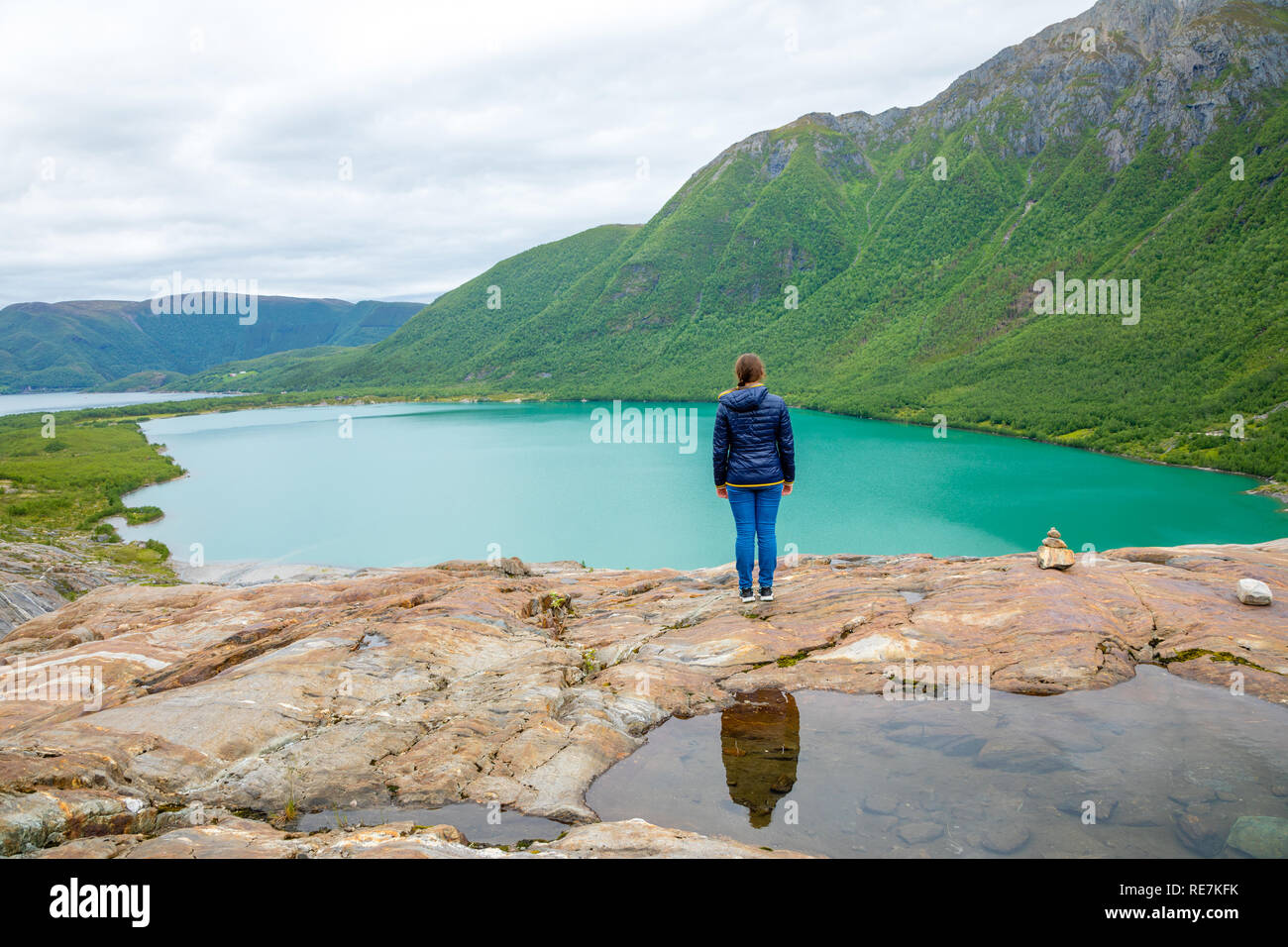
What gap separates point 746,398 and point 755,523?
183 cm

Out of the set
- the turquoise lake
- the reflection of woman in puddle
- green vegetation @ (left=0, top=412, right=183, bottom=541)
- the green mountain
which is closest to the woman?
the reflection of woman in puddle

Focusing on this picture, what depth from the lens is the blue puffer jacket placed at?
9.11 m

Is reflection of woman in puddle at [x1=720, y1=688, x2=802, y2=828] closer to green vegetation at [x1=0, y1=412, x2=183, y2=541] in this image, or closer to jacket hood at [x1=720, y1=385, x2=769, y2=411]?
jacket hood at [x1=720, y1=385, x2=769, y2=411]

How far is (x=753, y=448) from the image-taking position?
918cm

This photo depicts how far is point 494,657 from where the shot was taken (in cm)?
909

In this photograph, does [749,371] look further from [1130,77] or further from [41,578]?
[1130,77]

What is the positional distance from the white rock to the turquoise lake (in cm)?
2420

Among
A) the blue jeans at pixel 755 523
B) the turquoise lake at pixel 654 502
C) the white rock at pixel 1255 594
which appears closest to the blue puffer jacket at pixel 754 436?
the blue jeans at pixel 755 523

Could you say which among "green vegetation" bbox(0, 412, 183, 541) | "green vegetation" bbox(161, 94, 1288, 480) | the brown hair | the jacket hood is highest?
"green vegetation" bbox(161, 94, 1288, 480)

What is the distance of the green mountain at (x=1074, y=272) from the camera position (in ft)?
240

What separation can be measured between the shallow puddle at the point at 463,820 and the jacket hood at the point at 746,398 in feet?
18.6

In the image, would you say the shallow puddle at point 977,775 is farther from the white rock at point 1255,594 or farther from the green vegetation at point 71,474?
the green vegetation at point 71,474
